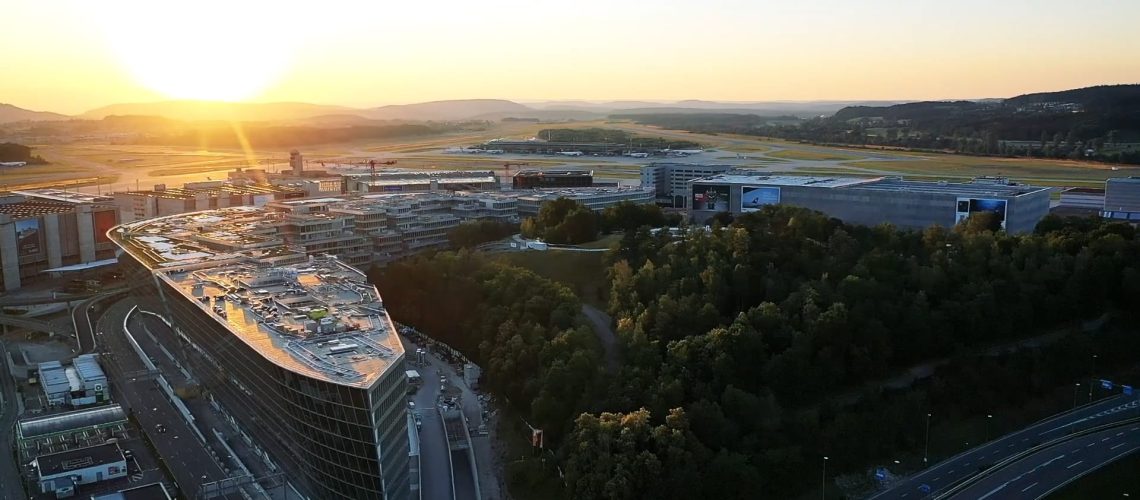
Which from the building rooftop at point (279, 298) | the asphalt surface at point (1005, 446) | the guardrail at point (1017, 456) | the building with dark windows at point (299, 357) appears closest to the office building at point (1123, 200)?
the asphalt surface at point (1005, 446)

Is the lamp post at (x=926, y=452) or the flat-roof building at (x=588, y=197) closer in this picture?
the lamp post at (x=926, y=452)

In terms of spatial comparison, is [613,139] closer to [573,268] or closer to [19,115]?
[573,268]

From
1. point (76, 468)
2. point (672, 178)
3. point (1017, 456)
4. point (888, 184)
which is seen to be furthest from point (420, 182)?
point (1017, 456)

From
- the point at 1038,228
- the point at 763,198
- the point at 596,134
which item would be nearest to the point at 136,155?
the point at 596,134

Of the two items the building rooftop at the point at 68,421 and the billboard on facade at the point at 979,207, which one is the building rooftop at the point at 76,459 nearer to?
the building rooftop at the point at 68,421

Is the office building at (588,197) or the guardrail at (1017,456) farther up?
the office building at (588,197)

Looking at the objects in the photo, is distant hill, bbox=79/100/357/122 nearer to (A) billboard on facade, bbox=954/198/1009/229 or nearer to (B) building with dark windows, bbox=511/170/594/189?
(B) building with dark windows, bbox=511/170/594/189
